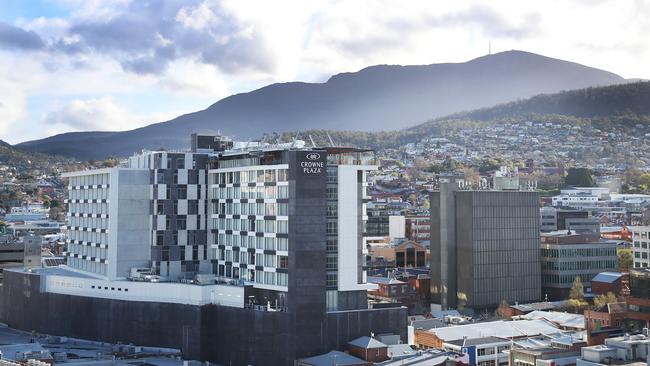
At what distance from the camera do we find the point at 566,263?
13750 centimetres

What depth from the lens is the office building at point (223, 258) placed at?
8269 centimetres

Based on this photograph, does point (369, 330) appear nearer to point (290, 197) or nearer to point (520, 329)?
point (290, 197)

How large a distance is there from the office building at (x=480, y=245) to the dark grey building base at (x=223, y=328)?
42.8 m

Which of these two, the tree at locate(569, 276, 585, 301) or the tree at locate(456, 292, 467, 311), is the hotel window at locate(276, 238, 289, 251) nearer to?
the tree at locate(456, 292, 467, 311)

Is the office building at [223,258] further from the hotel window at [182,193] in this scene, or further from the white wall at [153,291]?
the hotel window at [182,193]

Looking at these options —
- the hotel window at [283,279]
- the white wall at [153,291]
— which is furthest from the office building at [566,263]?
the white wall at [153,291]

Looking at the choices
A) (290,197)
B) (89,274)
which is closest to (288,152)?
(290,197)

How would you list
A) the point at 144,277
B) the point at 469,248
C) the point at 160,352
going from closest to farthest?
the point at 160,352 < the point at 144,277 < the point at 469,248

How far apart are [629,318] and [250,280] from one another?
4786cm

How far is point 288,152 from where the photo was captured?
84188 millimetres

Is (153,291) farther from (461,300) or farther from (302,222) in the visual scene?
(461,300)

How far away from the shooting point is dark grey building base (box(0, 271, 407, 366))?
81438mm

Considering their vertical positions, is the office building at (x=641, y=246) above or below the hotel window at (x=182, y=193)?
below

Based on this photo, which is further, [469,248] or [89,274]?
[469,248]
